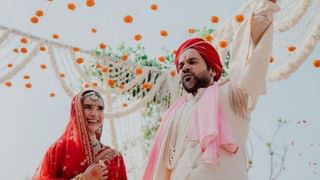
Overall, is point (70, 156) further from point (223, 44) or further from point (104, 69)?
point (104, 69)

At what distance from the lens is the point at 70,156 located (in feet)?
9.20

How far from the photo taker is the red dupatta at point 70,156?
278 centimetres

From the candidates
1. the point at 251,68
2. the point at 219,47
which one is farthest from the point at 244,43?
the point at 219,47

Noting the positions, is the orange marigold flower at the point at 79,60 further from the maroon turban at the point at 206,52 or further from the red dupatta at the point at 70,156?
the maroon turban at the point at 206,52

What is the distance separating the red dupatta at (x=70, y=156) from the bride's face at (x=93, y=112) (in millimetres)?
29

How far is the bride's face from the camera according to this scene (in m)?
2.90

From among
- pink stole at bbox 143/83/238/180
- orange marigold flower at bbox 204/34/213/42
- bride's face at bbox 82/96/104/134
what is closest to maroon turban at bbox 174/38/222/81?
pink stole at bbox 143/83/238/180

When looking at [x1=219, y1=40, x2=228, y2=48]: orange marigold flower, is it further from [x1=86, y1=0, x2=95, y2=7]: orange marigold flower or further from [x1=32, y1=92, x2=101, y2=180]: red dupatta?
[x1=32, y1=92, x2=101, y2=180]: red dupatta

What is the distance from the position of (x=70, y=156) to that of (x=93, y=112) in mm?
246

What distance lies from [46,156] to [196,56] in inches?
34.2

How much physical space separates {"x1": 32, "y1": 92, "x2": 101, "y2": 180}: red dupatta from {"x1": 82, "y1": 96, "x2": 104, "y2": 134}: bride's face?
1.2 inches

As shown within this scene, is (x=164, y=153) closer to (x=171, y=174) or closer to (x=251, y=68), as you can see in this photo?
(x=171, y=174)

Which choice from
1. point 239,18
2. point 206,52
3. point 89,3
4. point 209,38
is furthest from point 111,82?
point 206,52

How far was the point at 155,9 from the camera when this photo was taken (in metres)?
4.20
